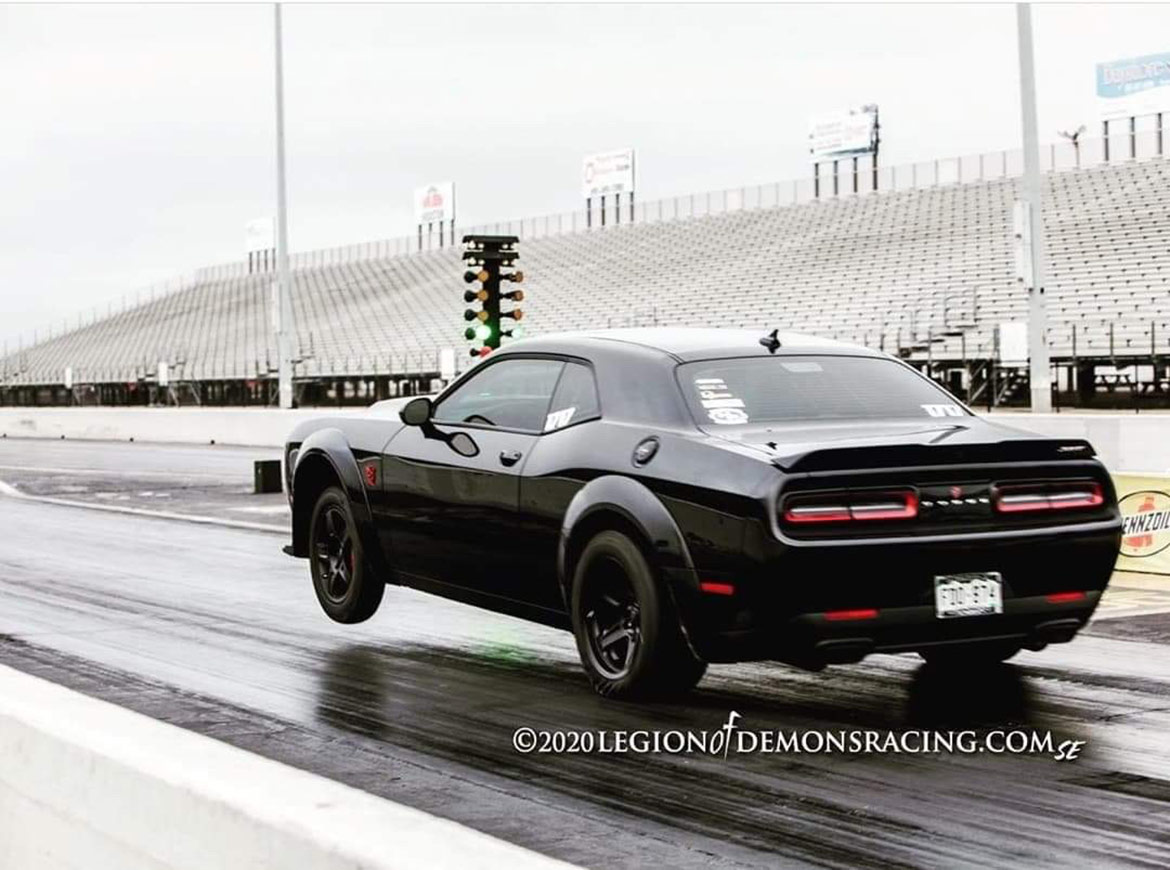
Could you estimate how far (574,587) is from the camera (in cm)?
728

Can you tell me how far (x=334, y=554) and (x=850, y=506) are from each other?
401cm

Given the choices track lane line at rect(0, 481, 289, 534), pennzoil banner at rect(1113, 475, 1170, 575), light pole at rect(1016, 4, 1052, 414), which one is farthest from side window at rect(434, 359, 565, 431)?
light pole at rect(1016, 4, 1052, 414)

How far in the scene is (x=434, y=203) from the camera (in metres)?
98.2

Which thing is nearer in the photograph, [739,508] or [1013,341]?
[739,508]

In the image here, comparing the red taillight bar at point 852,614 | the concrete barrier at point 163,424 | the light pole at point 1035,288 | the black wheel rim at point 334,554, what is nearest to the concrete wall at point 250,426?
the concrete barrier at point 163,424

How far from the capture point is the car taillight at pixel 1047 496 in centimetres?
669

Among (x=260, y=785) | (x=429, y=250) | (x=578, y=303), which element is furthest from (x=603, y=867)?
(x=429, y=250)

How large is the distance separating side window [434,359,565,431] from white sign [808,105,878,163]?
68.1 metres

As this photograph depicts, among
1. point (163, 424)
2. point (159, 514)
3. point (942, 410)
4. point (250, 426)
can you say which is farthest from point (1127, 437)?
point (163, 424)

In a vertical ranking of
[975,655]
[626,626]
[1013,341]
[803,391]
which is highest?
[1013,341]

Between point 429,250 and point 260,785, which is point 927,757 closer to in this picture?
point 260,785

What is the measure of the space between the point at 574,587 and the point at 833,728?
1275 millimetres

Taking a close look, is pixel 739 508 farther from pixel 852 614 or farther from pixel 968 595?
pixel 968 595

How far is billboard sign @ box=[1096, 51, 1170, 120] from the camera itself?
63.1 meters
